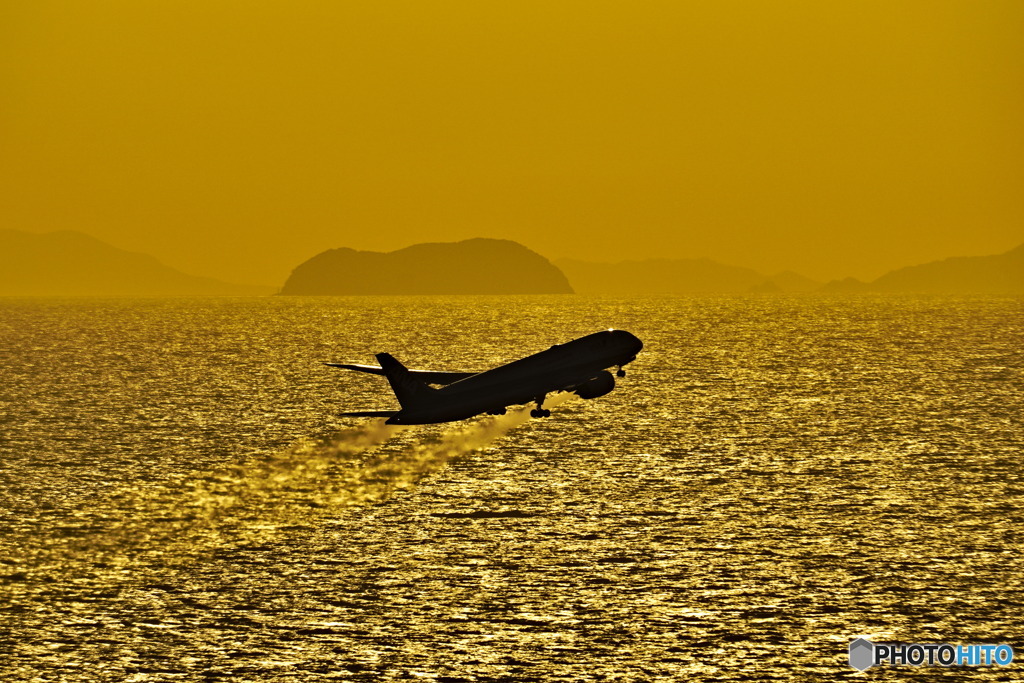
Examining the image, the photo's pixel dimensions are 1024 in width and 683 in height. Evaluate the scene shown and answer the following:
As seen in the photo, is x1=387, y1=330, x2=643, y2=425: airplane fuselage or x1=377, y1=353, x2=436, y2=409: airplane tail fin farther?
x1=387, y1=330, x2=643, y2=425: airplane fuselage

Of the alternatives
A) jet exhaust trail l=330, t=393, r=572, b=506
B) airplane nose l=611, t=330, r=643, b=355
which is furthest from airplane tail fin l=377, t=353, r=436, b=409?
airplane nose l=611, t=330, r=643, b=355

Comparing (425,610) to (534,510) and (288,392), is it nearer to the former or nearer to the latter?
(534,510)

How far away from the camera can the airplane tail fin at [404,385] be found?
9169 cm

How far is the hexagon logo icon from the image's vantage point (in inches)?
1881

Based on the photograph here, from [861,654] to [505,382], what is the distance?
164 feet

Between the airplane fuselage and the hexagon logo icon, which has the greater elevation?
the airplane fuselage

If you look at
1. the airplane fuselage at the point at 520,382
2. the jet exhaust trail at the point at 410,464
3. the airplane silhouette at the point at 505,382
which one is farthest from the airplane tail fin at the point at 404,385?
the jet exhaust trail at the point at 410,464

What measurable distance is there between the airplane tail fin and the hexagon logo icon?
160 feet

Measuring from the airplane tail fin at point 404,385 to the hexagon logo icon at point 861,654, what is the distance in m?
48.8

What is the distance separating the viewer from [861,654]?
48.4 metres

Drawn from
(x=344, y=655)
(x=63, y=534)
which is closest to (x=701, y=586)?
(x=344, y=655)

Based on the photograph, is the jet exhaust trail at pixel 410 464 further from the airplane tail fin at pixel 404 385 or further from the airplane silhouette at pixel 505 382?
the airplane tail fin at pixel 404 385

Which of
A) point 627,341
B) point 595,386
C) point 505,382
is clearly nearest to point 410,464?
point 505,382

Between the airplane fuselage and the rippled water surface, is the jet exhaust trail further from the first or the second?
the airplane fuselage
